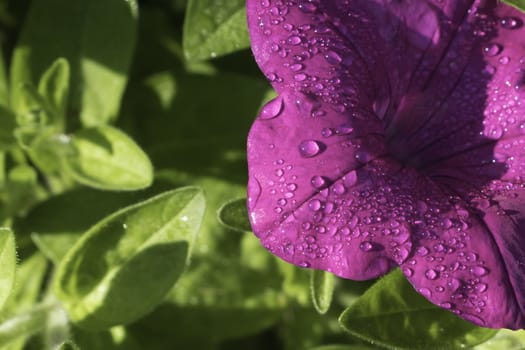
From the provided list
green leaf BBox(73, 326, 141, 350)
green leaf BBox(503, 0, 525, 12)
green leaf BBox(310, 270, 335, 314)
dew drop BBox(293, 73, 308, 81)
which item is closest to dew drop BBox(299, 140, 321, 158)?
dew drop BBox(293, 73, 308, 81)

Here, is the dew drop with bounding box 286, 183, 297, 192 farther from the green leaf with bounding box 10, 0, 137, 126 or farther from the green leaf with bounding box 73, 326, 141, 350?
the green leaf with bounding box 10, 0, 137, 126

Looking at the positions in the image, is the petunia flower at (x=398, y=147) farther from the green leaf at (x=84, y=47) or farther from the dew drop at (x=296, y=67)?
the green leaf at (x=84, y=47)

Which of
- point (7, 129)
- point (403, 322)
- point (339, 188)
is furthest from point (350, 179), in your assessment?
point (7, 129)

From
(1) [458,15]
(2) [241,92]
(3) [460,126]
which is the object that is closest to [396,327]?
(3) [460,126]

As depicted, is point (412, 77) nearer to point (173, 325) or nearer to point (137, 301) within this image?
point (137, 301)

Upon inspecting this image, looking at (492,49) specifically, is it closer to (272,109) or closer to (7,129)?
(272,109)

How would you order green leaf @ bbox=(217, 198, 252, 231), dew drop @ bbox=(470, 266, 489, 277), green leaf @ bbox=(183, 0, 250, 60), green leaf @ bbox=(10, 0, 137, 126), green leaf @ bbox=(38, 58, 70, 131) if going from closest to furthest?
1. dew drop @ bbox=(470, 266, 489, 277)
2. green leaf @ bbox=(217, 198, 252, 231)
3. green leaf @ bbox=(183, 0, 250, 60)
4. green leaf @ bbox=(38, 58, 70, 131)
5. green leaf @ bbox=(10, 0, 137, 126)
